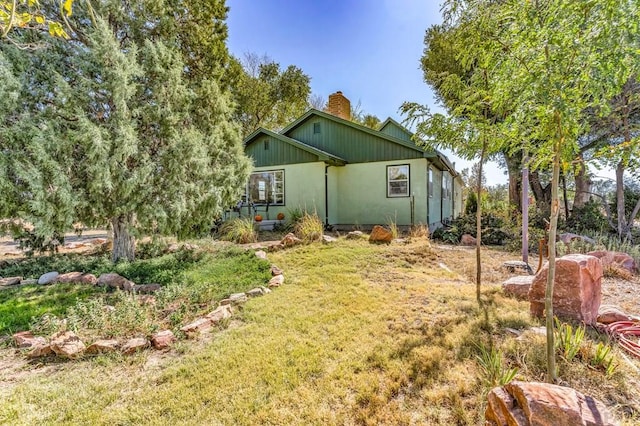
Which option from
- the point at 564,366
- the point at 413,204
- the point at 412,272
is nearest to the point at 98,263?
the point at 412,272

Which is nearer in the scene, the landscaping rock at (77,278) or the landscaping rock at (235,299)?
the landscaping rock at (235,299)

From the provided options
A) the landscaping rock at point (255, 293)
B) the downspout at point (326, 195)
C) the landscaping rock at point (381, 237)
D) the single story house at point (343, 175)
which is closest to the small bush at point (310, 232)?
the landscaping rock at point (381, 237)

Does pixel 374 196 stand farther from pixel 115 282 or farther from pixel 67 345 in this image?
pixel 67 345

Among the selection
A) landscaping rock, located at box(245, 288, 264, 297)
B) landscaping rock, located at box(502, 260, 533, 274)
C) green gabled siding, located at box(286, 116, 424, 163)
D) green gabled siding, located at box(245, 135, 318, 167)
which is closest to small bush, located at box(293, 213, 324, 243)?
landscaping rock, located at box(245, 288, 264, 297)

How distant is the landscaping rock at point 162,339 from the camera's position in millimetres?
3163

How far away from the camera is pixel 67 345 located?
3.02m

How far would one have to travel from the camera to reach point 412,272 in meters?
5.52

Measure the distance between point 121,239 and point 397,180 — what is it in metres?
9.06

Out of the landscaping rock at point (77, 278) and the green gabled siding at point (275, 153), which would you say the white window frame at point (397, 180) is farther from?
the landscaping rock at point (77, 278)

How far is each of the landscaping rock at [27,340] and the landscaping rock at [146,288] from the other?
1523mm

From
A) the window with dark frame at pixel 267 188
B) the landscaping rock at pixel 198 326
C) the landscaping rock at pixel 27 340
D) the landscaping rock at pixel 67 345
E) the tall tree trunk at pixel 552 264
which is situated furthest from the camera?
the window with dark frame at pixel 267 188

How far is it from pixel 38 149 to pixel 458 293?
7.05 meters

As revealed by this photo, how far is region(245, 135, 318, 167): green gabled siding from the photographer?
11.5 metres

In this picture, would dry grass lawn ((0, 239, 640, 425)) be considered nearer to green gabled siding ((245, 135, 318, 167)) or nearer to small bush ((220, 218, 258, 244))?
small bush ((220, 218, 258, 244))
